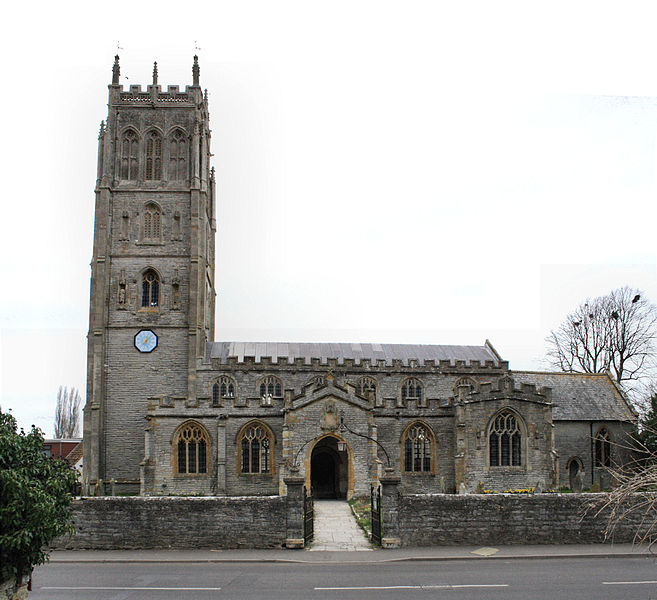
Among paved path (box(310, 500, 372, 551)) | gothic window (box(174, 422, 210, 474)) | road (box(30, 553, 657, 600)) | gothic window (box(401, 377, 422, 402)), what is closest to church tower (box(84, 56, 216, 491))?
gothic window (box(174, 422, 210, 474))

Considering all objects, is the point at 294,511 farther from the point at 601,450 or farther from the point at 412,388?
the point at 601,450

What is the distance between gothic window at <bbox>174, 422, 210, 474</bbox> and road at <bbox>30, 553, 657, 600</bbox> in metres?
17.0

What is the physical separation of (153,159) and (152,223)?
4.28 meters

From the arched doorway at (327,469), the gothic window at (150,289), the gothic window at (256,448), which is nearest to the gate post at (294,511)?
the arched doorway at (327,469)

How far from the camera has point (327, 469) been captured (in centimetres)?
3722

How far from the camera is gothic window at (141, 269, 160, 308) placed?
4284 centimetres

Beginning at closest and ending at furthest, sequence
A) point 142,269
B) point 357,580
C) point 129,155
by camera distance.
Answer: point 357,580
point 142,269
point 129,155

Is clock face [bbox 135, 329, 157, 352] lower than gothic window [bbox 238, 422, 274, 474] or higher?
higher

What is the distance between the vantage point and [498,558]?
1891 cm

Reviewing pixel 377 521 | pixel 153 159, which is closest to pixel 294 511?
pixel 377 521

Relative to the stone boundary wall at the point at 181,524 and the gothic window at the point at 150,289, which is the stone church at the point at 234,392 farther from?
the stone boundary wall at the point at 181,524

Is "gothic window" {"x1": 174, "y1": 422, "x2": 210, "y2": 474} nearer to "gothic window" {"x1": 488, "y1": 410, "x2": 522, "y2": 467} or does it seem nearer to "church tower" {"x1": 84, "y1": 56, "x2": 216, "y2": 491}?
"church tower" {"x1": 84, "y1": 56, "x2": 216, "y2": 491}

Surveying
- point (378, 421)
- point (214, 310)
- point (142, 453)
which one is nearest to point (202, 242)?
point (214, 310)

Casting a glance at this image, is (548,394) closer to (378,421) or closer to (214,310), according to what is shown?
(378,421)
